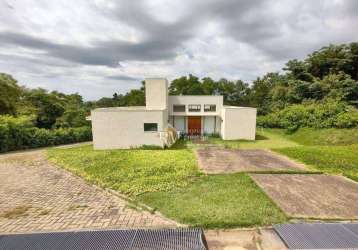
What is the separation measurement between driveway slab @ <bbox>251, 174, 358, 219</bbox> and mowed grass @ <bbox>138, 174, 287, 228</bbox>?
0.42 m

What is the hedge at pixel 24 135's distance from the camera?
15.4 meters

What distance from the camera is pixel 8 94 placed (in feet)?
69.8

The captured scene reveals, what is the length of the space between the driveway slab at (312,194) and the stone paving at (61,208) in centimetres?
311

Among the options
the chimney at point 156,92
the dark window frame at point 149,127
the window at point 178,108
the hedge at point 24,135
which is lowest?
the hedge at point 24,135

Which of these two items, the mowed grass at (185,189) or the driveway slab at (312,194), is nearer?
the mowed grass at (185,189)

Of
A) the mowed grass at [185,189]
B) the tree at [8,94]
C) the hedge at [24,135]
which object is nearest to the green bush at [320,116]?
the mowed grass at [185,189]

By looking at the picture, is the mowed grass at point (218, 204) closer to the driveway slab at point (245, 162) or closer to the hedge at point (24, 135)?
the driveway slab at point (245, 162)

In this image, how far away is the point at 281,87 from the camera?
25953mm

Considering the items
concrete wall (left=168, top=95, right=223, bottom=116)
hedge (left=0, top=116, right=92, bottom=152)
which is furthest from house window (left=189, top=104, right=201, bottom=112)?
hedge (left=0, top=116, right=92, bottom=152)

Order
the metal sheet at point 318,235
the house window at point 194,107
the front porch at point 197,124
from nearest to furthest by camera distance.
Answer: the metal sheet at point 318,235
the house window at point 194,107
the front porch at point 197,124

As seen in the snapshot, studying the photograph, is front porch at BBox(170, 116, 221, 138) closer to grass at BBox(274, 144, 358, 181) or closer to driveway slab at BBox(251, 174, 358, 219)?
grass at BBox(274, 144, 358, 181)

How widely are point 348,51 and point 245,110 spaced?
17185 mm

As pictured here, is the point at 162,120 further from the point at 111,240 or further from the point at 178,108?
the point at 111,240

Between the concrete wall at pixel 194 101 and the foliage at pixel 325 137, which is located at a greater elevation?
the concrete wall at pixel 194 101
